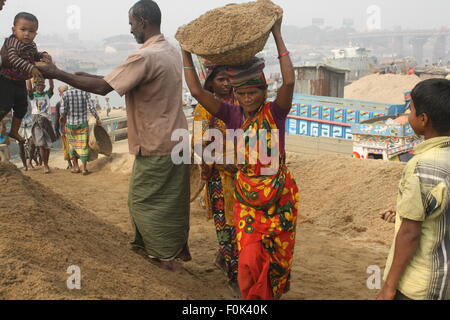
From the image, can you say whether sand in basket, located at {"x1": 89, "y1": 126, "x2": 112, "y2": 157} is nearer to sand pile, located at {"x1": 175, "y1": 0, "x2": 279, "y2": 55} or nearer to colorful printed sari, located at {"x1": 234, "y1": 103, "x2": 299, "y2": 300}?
sand pile, located at {"x1": 175, "y1": 0, "x2": 279, "y2": 55}

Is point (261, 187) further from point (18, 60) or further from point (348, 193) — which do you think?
point (348, 193)

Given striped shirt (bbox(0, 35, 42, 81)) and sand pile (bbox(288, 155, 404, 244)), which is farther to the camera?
sand pile (bbox(288, 155, 404, 244))

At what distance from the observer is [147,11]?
338 cm

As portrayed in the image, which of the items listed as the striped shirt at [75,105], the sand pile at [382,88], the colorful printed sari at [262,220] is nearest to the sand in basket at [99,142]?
the striped shirt at [75,105]

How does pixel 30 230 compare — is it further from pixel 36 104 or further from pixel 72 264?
pixel 36 104

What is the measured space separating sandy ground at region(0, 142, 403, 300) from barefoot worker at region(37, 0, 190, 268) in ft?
0.88

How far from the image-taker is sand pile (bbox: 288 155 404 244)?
19.4 ft

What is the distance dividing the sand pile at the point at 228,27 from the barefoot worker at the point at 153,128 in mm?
430

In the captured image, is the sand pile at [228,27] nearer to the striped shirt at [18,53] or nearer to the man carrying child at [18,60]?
the man carrying child at [18,60]

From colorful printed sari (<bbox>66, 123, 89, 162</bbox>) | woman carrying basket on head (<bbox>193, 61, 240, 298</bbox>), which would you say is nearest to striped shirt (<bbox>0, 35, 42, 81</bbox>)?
woman carrying basket on head (<bbox>193, 61, 240, 298</bbox>)

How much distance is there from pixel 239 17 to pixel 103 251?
1823mm

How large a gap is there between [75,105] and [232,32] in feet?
19.7
